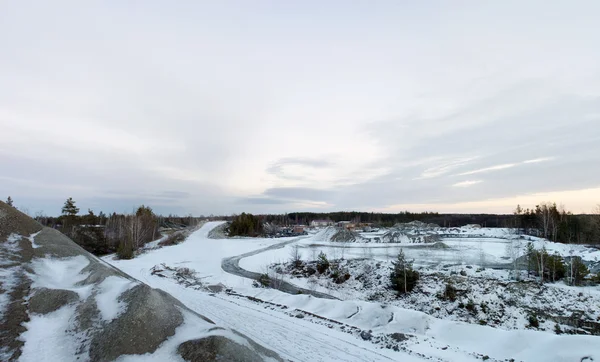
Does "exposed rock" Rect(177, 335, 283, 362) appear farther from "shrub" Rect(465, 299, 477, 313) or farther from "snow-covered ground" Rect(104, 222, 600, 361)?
"shrub" Rect(465, 299, 477, 313)

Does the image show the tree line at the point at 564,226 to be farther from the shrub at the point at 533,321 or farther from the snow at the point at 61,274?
the snow at the point at 61,274

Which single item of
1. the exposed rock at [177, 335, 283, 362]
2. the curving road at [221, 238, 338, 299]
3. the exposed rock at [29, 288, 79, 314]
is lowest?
the curving road at [221, 238, 338, 299]

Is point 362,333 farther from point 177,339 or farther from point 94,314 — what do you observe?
point 94,314

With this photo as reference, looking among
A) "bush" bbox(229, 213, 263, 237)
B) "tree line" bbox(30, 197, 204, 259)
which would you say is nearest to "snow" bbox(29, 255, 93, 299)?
"tree line" bbox(30, 197, 204, 259)

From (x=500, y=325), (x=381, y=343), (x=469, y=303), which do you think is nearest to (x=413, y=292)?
(x=469, y=303)

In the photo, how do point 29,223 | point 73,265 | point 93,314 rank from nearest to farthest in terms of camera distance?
→ point 93,314 < point 73,265 < point 29,223

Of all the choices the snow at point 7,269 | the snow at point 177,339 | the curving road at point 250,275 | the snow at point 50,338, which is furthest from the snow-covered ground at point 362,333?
the snow at point 7,269

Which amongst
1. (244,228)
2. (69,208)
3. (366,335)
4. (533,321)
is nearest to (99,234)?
(69,208)

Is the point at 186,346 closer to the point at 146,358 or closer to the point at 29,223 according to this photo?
the point at 146,358
